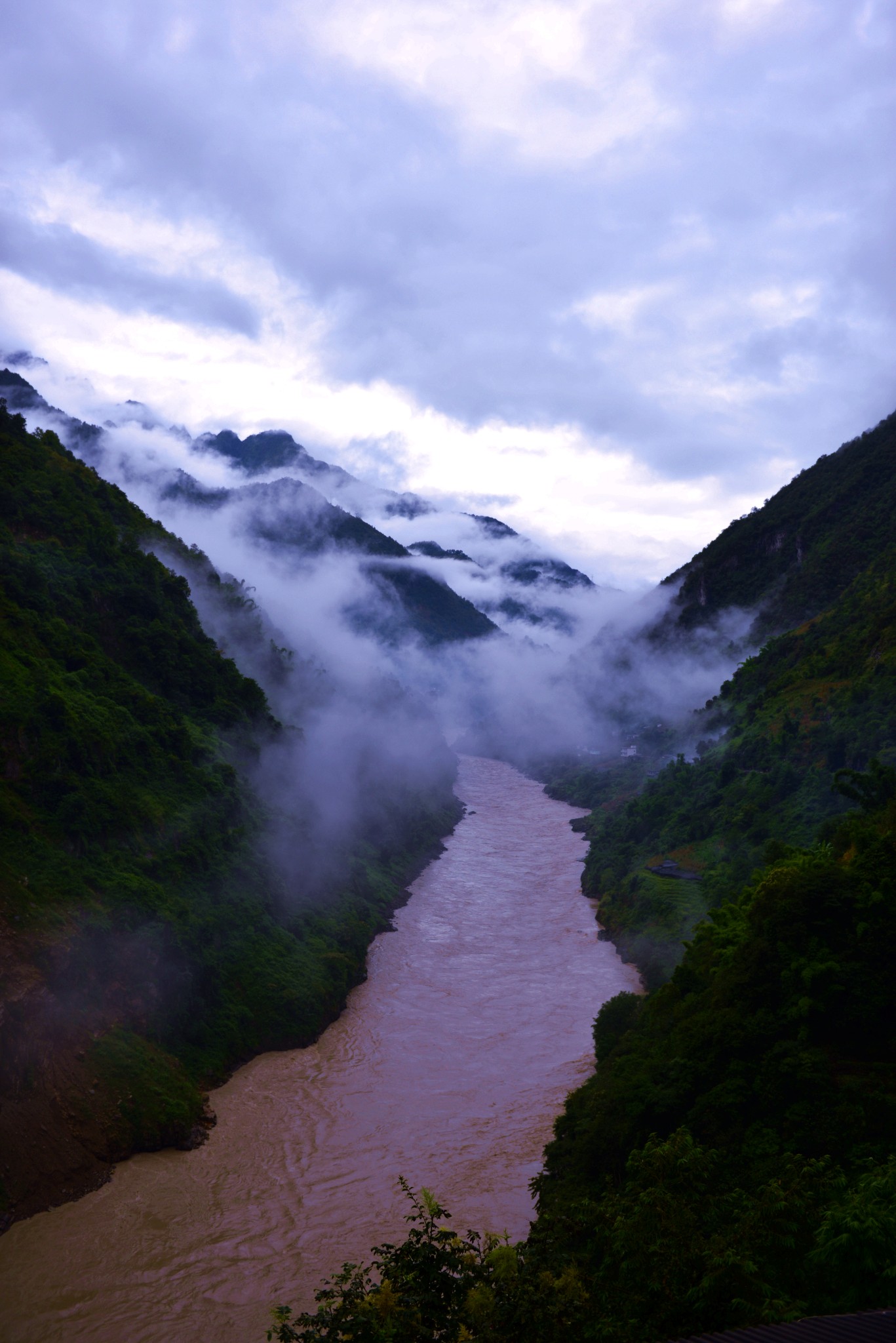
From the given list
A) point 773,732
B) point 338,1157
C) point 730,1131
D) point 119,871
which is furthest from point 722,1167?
point 773,732

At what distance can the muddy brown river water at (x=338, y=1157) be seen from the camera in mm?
22922

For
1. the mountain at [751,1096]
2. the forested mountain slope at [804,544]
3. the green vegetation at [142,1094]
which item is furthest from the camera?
the forested mountain slope at [804,544]

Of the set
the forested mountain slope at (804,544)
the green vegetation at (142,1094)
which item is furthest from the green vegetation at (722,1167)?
the forested mountain slope at (804,544)

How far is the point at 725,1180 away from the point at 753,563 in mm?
112264

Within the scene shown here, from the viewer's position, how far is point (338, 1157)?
1188 inches

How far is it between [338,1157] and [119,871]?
1464 centimetres

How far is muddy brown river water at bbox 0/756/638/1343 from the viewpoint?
2292cm

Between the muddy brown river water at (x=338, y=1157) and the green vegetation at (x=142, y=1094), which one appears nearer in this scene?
the muddy brown river water at (x=338, y=1157)

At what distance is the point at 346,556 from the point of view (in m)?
200

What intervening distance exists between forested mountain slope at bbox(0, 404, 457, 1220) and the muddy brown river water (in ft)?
5.91

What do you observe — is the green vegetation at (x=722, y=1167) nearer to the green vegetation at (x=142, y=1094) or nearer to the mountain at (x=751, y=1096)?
the mountain at (x=751, y=1096)

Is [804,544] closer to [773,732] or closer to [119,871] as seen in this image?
[773,732]

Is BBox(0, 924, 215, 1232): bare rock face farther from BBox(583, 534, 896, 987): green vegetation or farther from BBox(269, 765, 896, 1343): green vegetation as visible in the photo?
BBox(583, 534, 896, 987): green vegetation

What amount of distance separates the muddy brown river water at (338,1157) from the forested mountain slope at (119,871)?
70.9 inches
